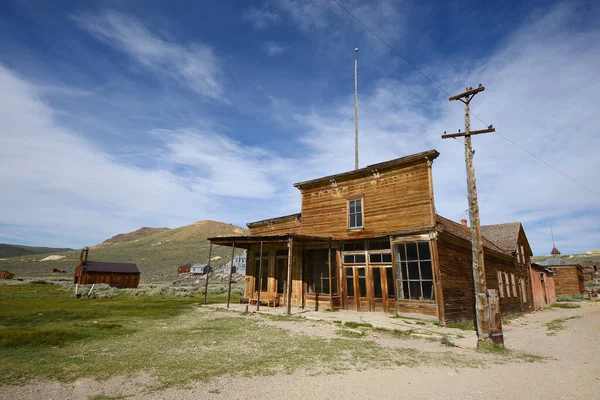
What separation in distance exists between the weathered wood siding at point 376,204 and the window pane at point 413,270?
1.50 meters

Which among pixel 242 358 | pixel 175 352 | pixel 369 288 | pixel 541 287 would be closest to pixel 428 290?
pixel 369 288

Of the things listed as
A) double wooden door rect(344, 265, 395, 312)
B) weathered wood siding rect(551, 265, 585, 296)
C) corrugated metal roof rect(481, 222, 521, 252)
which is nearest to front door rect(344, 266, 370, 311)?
double wooden door rect(344, 265, 395, 312)

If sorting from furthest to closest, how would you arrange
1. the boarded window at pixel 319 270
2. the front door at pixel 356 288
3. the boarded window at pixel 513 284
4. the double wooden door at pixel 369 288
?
the boarded window at pixel 513 284, the boarded window at pixel 319 270, the front door at pixel 356 288, the double wooden door at pixel 369 288

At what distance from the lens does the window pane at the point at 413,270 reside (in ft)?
44.1

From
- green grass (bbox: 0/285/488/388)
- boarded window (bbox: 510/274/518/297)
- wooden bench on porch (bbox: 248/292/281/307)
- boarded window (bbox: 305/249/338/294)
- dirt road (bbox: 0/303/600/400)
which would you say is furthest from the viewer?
boarded window (bbox: 510/274/518/297)

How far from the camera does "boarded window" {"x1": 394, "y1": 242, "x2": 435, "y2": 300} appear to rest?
13117 mm

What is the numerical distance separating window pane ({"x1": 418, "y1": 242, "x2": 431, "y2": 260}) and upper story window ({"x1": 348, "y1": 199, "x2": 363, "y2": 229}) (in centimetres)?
328

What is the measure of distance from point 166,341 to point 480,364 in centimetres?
765

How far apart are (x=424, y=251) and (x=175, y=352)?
10.2 meters

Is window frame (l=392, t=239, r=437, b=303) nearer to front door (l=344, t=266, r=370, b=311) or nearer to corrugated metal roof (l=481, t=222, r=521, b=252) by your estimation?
front door (l=344, t=266, r=370, b=311)

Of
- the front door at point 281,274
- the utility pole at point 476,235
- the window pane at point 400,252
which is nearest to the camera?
→ the utility pole at point 476,235

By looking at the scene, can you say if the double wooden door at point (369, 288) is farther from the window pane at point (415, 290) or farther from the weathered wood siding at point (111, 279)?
the weathered wood siding at point (111, 279)

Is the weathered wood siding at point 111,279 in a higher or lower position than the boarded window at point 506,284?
lower

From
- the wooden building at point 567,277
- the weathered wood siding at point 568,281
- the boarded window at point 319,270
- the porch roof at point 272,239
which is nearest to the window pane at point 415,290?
the boarded window at point 319,270
